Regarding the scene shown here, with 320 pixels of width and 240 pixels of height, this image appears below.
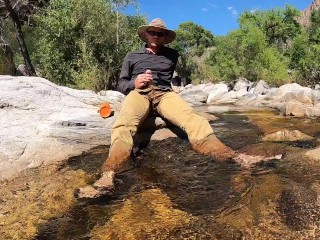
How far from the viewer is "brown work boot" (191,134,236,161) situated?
183 inches

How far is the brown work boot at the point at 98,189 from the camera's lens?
12.3ft

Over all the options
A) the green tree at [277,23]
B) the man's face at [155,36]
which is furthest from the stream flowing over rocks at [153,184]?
the green tree at [277,23]

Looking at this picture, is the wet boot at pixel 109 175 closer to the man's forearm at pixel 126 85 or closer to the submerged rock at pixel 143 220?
the submerged rock at pixel 143 220

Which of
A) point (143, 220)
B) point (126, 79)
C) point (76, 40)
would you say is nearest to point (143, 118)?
point (126, 79)

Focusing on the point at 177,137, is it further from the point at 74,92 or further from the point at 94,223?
the point at 74,92

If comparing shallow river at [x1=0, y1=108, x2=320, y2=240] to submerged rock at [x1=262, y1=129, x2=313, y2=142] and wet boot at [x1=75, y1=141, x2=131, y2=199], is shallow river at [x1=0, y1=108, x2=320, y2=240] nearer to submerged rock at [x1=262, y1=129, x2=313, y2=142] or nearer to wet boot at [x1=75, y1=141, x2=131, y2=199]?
wet boot at [x1=75, y1=141, x2=131, y2=199]

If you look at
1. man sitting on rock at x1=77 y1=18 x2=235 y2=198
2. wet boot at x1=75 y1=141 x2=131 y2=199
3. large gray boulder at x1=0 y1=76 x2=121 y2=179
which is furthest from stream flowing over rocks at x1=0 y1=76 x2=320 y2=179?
wet boot at x1=75 y1=141 x2=131 y2=199

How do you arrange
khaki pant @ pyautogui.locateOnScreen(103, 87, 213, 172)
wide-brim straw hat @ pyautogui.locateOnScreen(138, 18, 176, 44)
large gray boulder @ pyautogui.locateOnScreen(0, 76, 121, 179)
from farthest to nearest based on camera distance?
1. wide-brim straw hat @ pyautogui.locateOnScreen(138, 18, 176, 44)
2. large gray boulder @ pyautogui.locateOnScreen(0, 76, 121, 179)
3. khaki pant @ pyautogui.locateOnScreen(103, 87, 213, 172)

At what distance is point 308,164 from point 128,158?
2.15 metres

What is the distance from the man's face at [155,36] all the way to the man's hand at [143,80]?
698 millimetres

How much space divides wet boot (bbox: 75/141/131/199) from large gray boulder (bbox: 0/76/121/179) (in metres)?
0.95

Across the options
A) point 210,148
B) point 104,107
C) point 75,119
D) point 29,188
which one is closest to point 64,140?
point 75,119

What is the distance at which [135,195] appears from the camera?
3.67 m

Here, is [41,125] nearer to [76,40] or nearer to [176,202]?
[176,202]
